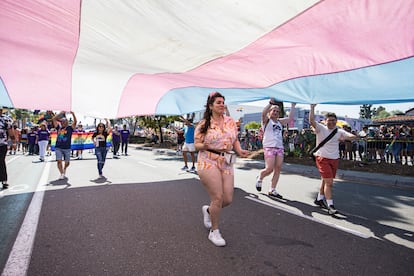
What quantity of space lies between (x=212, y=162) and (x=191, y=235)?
1.11 metres

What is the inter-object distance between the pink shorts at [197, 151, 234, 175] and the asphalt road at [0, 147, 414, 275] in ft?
3.11

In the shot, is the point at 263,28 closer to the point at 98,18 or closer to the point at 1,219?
the point at 98,18

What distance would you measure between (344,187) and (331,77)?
137 inches

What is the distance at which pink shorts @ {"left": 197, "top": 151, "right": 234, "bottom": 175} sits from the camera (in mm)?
2951

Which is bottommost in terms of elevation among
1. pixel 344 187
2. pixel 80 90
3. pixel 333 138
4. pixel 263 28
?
pixel 344 187

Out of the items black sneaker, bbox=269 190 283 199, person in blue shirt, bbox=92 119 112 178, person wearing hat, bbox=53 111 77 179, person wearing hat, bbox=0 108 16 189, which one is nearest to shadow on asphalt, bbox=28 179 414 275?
black sneaker, bbox=269 190 283 199

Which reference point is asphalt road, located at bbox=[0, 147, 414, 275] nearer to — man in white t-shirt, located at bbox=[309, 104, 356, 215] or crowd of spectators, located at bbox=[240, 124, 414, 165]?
man in white t-shirt, located at bbox=[309, 104, 356, 215]

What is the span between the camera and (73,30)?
3.76 metres

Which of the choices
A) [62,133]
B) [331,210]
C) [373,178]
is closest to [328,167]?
[331,210]

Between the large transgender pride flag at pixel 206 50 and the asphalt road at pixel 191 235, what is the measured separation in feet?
8.32


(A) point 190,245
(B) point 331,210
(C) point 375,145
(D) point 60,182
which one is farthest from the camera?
(C) point 375,145

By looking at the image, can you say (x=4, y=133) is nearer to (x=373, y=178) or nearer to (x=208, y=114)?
(x=208, y=114)

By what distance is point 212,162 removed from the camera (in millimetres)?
2953

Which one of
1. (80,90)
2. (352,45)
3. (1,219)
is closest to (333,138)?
(352,45)
